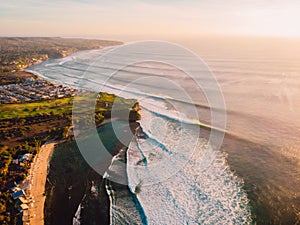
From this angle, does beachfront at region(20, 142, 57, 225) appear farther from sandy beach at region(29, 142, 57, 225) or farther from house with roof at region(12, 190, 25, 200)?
house with roof at region(12, 190, 25, 200)

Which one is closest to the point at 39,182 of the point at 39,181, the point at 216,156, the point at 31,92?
the point at 39,181

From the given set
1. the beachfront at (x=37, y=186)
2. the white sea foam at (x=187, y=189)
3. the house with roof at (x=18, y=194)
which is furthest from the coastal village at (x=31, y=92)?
the house with roof at (x=18, y=194)

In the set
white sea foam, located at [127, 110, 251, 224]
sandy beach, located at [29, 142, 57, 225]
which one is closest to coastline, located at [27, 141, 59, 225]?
sandy beach, located at [29, 142, 57, 225]

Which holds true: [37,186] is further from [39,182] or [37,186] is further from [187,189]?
[187,189]

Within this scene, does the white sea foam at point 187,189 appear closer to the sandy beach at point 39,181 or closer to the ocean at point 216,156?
the ocean at point 216,156

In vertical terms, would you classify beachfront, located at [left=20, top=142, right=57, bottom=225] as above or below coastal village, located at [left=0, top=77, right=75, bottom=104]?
below

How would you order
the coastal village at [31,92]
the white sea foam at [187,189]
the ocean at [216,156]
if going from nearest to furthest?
the white sea foam at [187,189] < the ocean at [216,156] < the coastal village at [31,92]

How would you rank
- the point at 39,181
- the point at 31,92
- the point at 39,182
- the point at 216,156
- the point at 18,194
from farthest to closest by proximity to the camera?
the point at 31,92 → the point at 216,156 → the point at 39,181 → the point at 39,182 → the point at 18,194

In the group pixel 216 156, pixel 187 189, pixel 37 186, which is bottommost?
pixel 37 186
